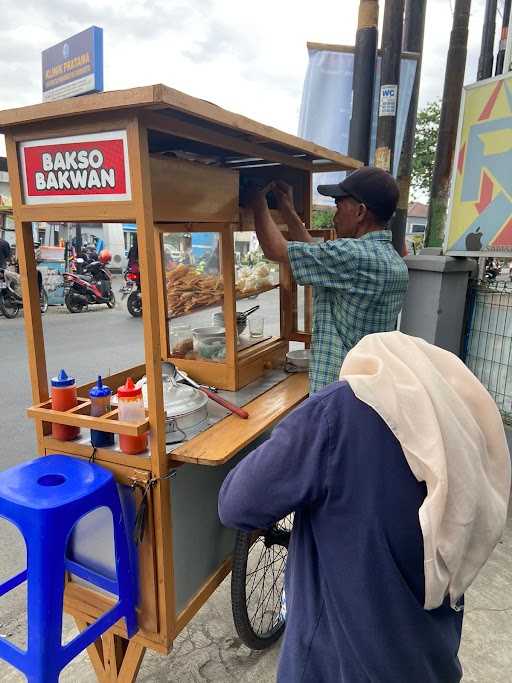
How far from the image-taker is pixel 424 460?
0.83 m

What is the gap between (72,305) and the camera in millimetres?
10477

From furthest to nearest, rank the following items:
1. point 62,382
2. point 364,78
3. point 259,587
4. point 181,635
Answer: point 364,78
point 259,587
point 181,635
point 62,382

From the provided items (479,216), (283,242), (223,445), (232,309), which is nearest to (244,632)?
A: (223,445)

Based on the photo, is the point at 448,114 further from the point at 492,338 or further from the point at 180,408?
the point at 180,408

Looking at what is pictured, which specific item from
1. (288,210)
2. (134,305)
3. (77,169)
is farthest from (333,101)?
(134,305)

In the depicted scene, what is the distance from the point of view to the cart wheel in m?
2.05

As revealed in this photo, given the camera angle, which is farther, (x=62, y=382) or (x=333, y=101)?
(x=333, y=101)

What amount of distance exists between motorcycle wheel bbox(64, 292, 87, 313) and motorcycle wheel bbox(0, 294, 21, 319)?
99cm

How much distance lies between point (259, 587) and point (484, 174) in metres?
2.93

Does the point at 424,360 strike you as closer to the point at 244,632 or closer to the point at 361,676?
the point at 361,676

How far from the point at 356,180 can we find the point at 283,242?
0.43 meters

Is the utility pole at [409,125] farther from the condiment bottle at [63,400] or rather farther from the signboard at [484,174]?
the condiment bottle at [63,400]

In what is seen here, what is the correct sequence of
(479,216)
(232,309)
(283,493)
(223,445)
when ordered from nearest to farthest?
(283,493)
(223,445)
(232,309)
(479,216)

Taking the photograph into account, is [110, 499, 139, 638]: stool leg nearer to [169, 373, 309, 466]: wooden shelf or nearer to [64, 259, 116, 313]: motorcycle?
[169, 373, 309, 466]: wooden shelf
